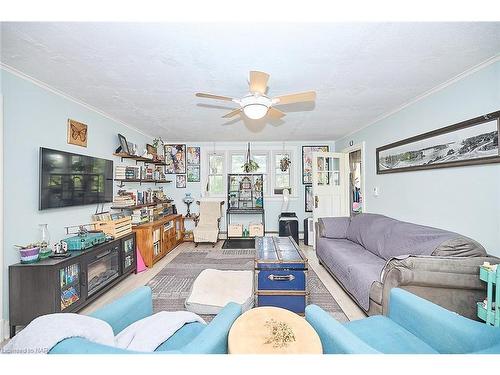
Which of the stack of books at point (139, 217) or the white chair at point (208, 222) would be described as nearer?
the stack of books at point (139, 217)

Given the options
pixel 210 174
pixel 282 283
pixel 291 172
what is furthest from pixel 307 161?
pixel 282 283

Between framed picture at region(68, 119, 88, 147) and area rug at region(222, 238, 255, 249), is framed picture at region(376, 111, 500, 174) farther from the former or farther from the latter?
framed picture at region(68, 119, 88, 147)

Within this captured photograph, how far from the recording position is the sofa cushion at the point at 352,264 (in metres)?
2.08

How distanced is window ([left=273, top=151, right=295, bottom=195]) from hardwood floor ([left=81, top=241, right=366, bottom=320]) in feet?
5.95

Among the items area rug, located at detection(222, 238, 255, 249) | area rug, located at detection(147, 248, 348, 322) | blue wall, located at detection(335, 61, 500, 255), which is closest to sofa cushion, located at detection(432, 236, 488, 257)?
blue wall, located at detection(335, 61, 500, 255)

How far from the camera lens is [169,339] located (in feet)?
4.31

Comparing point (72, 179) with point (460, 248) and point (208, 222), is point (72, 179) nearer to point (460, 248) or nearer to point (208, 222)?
point (208, 222)

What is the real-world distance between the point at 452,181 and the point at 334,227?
5.69 ft

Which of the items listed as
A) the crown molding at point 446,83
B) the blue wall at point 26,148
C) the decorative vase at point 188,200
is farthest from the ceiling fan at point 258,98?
the decorative vase at point 188,200

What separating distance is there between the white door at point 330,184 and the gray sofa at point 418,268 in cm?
187

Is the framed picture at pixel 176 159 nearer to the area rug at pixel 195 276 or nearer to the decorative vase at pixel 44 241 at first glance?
the area rug at pixel 195 276

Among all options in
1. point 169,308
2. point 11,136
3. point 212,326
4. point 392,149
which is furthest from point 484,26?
point 11,136

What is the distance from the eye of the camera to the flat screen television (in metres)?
2.20

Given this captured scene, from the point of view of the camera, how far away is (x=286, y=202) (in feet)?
17.5
